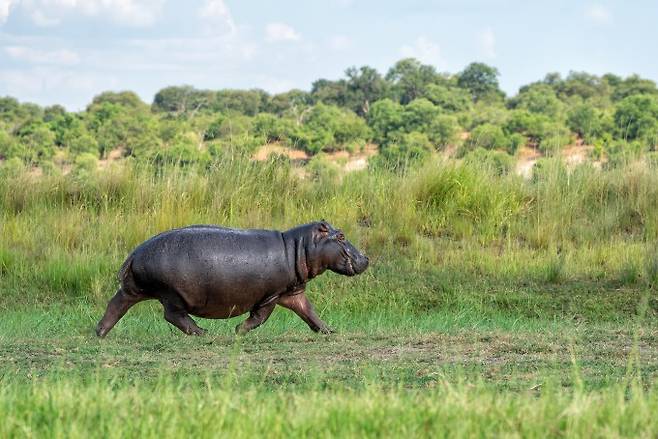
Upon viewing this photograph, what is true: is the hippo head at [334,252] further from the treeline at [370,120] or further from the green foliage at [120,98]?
the green foliage at [120,98]

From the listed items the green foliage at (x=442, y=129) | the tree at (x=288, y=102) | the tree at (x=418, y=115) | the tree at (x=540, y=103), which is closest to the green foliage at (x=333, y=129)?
the tree at (x=418, y=115)

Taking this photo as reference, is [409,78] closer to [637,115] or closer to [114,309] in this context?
[637,115]

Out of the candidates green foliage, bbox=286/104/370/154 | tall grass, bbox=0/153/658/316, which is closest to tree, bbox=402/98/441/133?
green foliage, bbox=286/104/370/154

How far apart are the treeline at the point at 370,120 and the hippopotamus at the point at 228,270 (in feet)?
21.6

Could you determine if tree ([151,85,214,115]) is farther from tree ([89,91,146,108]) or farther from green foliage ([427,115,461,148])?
green foliage ([427,115,461,148])

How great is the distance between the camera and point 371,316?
9.77 m

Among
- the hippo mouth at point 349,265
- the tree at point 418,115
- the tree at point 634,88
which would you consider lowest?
the hippo mouth at point 349,265

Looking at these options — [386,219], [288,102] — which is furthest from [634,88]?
[386,219]

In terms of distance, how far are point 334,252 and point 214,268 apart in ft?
2.74

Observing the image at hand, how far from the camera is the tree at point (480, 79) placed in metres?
66.4

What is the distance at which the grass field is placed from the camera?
13.0 ft

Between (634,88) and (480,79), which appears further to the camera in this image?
(480,79)

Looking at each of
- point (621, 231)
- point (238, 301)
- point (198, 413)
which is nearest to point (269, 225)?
point (621, 231)

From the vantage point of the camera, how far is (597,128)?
1352 inches
